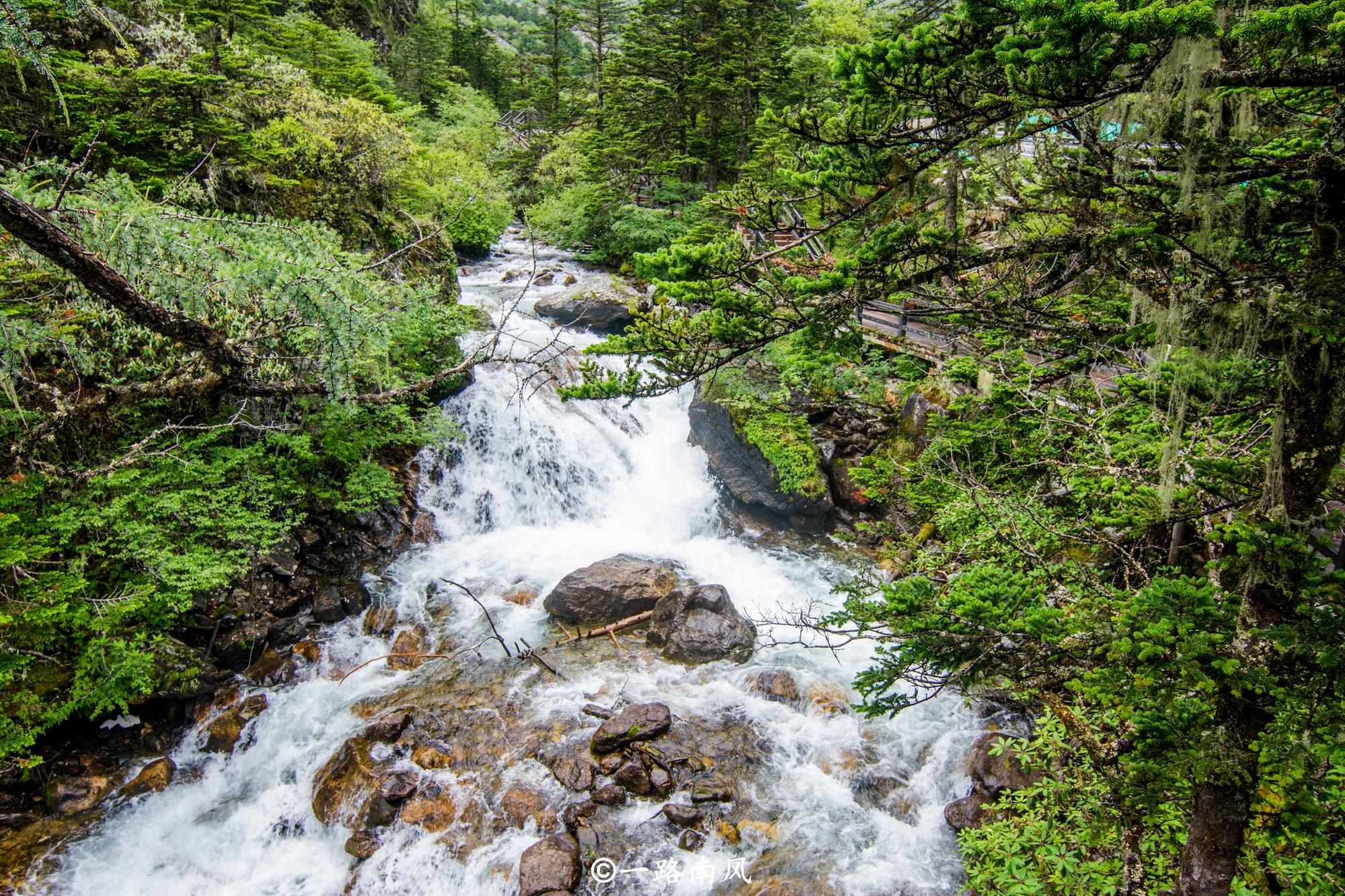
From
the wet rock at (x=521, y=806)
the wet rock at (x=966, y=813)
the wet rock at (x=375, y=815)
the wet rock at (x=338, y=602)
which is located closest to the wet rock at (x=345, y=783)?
the wet rock at (x=375, y=815)

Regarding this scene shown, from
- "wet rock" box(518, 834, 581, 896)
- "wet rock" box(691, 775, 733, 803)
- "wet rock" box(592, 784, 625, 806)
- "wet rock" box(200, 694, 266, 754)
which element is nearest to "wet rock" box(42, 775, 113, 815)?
"wet rock" box(200, 694, 266, 754)

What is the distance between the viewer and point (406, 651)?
9.64 metres

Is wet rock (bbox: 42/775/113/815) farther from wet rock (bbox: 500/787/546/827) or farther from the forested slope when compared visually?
wet rock (bbox: 500/787/546/827)

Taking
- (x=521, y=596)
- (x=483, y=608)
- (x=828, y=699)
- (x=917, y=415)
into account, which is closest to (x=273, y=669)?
(x=483, y=608)

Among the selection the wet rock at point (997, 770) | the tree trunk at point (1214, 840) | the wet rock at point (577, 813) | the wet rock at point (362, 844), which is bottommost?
the wet rock at point (362, 844)

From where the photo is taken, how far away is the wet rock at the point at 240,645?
8648 millimetres

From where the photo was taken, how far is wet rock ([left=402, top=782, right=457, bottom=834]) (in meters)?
6.93

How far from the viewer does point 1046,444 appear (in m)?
5.68

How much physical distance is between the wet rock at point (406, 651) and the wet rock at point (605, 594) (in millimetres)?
2124

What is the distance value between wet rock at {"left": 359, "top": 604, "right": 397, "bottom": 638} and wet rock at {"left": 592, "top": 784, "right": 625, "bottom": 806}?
4665mm

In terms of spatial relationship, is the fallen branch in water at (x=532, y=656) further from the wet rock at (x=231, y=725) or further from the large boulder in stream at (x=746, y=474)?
the large boulder in stream at (x=746, y=474)

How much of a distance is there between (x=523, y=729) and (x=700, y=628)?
309cm

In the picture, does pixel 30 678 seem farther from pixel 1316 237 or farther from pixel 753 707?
pixel 1316 237

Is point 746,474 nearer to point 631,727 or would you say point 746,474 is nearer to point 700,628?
point 700,628
